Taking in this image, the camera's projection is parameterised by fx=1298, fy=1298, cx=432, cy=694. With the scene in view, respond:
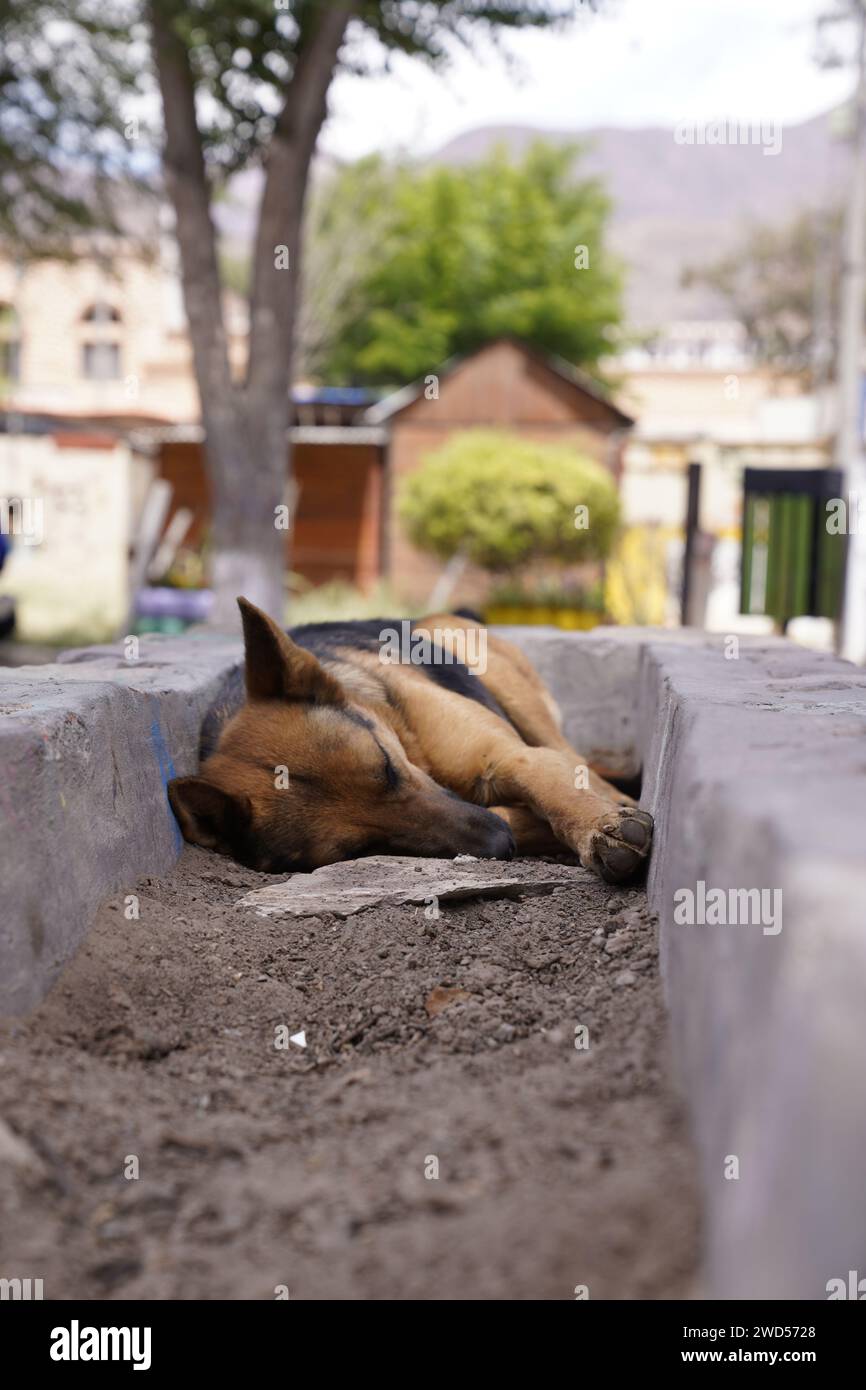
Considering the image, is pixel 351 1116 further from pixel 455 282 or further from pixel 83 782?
pixel 455 282

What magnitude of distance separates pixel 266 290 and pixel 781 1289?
11.3 meters

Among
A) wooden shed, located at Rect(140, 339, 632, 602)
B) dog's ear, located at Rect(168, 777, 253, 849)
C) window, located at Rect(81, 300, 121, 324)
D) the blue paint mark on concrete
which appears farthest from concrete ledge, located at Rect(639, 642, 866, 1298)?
window, located at Rect(81, 300, 121, 324)

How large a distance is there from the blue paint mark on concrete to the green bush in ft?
41.6

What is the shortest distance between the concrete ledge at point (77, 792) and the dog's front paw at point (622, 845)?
48.3 inches

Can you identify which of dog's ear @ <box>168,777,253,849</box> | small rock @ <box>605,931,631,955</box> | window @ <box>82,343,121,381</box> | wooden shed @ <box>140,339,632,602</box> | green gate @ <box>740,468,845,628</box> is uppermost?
window @ <box>82,343,121,381</box>

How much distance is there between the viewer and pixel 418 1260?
1.63 m

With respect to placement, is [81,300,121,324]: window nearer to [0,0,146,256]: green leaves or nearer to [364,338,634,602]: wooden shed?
[364,338,634,602]: wooden shed

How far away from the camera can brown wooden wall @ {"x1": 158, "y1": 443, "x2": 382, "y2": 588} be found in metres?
25.9

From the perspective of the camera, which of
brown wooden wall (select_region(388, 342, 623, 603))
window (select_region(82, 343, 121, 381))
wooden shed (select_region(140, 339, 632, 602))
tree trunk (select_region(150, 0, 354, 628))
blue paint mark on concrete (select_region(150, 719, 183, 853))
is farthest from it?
window (select_region(82, 343, 121, 381))

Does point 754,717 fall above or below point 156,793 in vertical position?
above

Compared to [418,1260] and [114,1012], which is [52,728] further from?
[418,1260]

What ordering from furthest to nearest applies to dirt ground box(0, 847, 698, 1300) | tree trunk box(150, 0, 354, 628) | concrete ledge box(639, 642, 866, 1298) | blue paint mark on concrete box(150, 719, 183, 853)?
tree trunk box(150, 0, 354, 628)
blue paint mark on concrete box(150, 719, 183, 853)
dirt ground box(0, 847, 698, 1300)
concrete ledge box(639, 642, 866, 1298)
